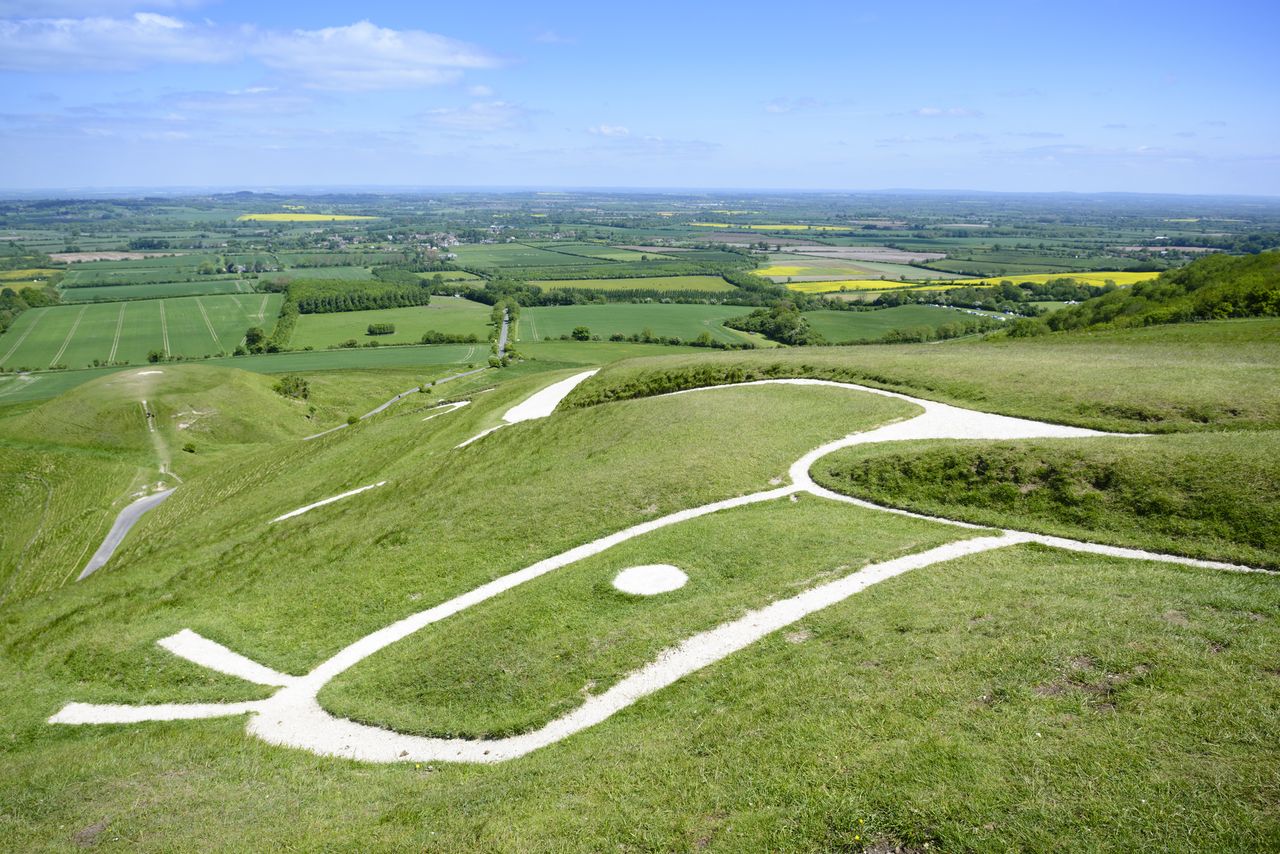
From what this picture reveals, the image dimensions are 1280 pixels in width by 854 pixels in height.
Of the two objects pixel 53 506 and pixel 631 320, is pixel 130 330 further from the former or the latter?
pixel 631 320

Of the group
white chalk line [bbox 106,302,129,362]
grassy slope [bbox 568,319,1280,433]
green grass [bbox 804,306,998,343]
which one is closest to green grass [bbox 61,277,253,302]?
white chalk line [bbox 106,302,129,362]

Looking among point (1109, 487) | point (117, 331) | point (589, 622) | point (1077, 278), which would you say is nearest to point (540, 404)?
point (589, 622)

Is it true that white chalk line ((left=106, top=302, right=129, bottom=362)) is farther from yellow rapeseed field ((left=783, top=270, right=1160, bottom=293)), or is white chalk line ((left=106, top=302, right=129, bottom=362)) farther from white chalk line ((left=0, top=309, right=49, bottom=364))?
yellow rapeseed field ((left=783, top=270, right=1160, bottom=293))

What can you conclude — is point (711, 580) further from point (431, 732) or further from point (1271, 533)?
point (1271, 533)

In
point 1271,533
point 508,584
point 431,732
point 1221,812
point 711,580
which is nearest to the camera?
point 1221,812

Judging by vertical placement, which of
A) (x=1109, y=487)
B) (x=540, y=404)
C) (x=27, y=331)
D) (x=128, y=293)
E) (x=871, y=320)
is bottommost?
(x=27, y=331)

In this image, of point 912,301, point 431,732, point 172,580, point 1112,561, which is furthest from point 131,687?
point 912,301

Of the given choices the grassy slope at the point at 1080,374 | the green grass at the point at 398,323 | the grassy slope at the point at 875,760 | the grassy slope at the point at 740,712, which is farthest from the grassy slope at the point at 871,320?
the grassy slope at the point at 875,760
